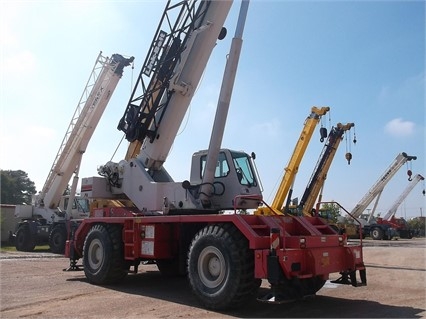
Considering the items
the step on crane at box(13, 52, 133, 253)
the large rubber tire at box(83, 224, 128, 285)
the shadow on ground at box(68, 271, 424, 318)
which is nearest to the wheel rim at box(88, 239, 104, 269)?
the large rubber tire at box(83, 224, 128, 285)

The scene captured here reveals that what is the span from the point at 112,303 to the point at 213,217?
8.36 feet

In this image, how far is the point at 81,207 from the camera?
76.3ft

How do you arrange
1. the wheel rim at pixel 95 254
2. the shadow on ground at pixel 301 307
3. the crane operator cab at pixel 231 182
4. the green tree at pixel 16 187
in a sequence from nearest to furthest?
the shadow on ground at pixel 301 307 → the crane operator cab at pixel 231 182 → the wheel rim at pixel 95 254 → the green tree at pixel 16 187

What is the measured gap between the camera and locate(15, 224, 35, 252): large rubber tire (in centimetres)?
2244

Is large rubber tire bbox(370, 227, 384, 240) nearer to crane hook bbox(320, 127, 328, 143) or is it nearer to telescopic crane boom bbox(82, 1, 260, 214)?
crane hook bbox(320, 127, 328, 143)

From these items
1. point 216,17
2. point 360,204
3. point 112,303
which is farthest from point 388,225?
point 112,303

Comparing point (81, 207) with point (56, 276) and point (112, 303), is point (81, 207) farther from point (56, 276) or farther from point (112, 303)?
point (112, 303)

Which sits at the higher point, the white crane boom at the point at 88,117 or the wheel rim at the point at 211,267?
the white crane boom at the point at 88,117

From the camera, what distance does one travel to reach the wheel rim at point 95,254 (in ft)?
35.8

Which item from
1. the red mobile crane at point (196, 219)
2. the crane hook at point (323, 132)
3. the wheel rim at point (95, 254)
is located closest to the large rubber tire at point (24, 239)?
the red mobile crane at point (196, 219)

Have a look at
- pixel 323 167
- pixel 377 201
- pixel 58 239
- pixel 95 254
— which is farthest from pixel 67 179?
pixel 377 201

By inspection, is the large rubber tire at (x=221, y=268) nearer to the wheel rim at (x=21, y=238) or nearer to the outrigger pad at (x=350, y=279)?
the outrigger pad at (x=350, y=279)

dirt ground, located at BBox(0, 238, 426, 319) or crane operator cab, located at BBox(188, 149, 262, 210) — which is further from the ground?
crane operator cab, located at BBox(188, 149, 262, 210)

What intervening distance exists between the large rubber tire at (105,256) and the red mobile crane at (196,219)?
0.02m
